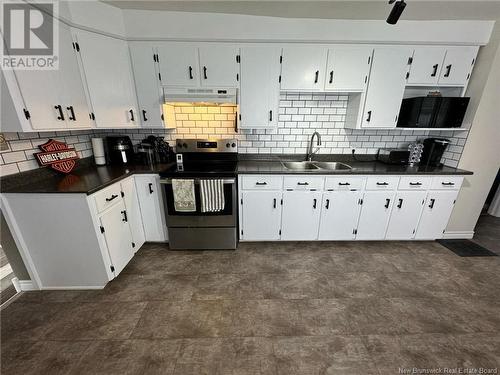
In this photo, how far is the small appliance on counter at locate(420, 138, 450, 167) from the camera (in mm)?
2652

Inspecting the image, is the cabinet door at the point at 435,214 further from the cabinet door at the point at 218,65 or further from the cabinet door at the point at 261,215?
the cabinet door at the point at 218,65

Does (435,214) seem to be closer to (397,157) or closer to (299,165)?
(397,157)

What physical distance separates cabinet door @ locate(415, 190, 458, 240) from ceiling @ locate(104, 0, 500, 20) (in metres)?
1.88

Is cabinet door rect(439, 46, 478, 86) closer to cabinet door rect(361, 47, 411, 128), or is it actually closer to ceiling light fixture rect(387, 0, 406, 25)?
cabinet door rect(361, 47, 411, 128)

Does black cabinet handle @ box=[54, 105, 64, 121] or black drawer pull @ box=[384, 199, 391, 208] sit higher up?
black cabinet handle @ box=[54, 105, 64, 121]


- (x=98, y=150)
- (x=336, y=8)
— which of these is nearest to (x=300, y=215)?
(x=336, y=8)

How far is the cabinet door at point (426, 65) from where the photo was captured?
7.73 ft

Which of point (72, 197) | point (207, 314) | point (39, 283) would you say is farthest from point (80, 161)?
point (207, 314)

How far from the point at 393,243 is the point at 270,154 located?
2.06 metres

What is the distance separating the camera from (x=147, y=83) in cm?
242

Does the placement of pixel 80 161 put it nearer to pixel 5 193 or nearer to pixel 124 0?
pixel 5 193

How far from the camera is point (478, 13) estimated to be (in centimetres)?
210

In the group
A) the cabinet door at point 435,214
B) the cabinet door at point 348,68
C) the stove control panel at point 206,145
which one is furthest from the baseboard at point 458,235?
the stove control panel at point 206,145

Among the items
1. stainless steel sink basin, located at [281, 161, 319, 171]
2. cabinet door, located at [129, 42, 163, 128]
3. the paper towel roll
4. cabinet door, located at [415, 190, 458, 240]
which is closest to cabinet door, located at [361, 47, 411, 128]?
stainless steel sink basin, located at [281, 161, 319, 171]
